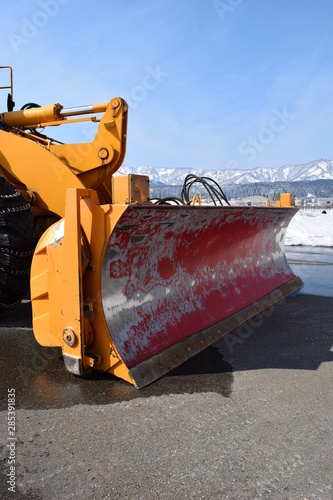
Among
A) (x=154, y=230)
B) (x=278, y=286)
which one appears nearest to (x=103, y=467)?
(x=154, y=230)

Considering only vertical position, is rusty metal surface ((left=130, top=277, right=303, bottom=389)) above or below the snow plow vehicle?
below

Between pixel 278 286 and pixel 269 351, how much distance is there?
186cm

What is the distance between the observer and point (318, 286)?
5.82 meters

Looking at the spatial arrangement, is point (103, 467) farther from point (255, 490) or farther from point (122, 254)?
point (122, 254)

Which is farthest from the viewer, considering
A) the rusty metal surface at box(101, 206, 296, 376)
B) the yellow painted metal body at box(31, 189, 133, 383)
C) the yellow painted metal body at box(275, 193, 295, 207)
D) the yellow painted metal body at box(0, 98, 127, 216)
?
the yellow painted metal body at box(275, 193, 295, 207)

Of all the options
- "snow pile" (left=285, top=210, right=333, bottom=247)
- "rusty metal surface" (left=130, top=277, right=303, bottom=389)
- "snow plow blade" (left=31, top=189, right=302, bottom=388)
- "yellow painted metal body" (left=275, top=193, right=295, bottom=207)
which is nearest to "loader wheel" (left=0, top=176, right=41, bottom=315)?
"snow plow blade" (left=31, top=189, right=302, bottom=388)

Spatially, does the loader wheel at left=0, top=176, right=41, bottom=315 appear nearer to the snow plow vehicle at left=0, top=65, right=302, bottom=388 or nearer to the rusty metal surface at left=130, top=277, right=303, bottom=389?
the snow plow vehicle at left=0, top=65, right=302, bottom=388

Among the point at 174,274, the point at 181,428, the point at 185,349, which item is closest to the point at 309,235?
the point at 174,274

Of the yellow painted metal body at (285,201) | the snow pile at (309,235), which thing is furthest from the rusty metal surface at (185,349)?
the snow pile at (309,235)

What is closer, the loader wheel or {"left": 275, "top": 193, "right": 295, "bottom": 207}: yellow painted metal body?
the loader wheel

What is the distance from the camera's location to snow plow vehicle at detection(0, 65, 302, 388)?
8.47 feet

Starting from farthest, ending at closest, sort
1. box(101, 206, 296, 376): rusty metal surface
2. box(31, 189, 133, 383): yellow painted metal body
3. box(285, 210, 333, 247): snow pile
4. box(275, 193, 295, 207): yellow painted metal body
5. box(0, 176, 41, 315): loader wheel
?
box(285, 210, 333, 247): snow pile → box(275, 193, 295, 207): yellow painted metal body → box(0, 176, 41, 315): loader wheel → box(101, 206, 296, 376): rusty metal surface → box(31, 189, 133, 383): yellow painted metal body

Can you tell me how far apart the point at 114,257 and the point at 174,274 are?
780mm

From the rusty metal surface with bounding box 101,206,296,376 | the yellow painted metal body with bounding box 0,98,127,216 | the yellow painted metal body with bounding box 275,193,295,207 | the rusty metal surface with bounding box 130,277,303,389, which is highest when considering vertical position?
the yellow painted metal body with bounding box 0,98,127,216
